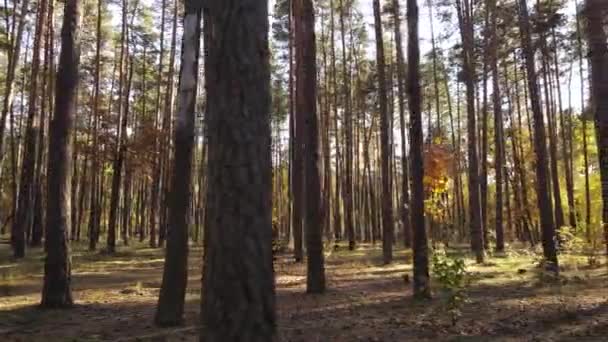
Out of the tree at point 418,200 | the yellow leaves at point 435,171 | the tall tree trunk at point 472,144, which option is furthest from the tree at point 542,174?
the yellow leaves at point 435,171

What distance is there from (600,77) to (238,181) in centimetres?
832

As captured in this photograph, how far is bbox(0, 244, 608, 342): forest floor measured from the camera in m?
→ 6.86

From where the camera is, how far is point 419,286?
363 inches

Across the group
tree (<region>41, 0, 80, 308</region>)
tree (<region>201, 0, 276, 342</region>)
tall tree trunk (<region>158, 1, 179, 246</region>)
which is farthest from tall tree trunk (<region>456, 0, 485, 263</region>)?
tree (<region>201, 0, 276, 342</region>)

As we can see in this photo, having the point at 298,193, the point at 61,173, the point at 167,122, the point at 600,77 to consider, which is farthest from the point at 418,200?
the point at 167,122

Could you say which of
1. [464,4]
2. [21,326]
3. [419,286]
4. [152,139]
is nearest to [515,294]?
[419,286]

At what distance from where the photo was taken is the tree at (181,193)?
276 inches

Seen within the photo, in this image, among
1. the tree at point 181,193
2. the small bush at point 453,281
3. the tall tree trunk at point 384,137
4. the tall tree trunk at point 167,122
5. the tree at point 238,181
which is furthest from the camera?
the tall tree trunk at point 167,122

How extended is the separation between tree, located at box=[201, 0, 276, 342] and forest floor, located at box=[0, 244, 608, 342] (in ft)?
13.9

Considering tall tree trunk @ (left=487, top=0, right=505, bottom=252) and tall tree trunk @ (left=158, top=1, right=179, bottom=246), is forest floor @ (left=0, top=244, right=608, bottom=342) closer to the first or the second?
tall tree trunk @ (left=487, top=0, right=505, bottom=252)

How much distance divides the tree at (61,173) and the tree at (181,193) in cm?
245

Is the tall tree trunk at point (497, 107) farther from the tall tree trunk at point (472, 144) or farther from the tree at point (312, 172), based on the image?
the tree at point (312, 172)

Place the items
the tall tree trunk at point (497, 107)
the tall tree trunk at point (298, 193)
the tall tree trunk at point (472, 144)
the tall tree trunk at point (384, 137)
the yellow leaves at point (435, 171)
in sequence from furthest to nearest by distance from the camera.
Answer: the yellow leaves at point (435, 171) → the tall tree trunk at point (497, 107) → the tall tree trunk at point (298, 193) → the tall tree trunk at point (384, 137) → the tall tree trunk at point (472, 144)

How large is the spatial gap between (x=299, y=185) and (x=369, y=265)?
3477 millimetres
